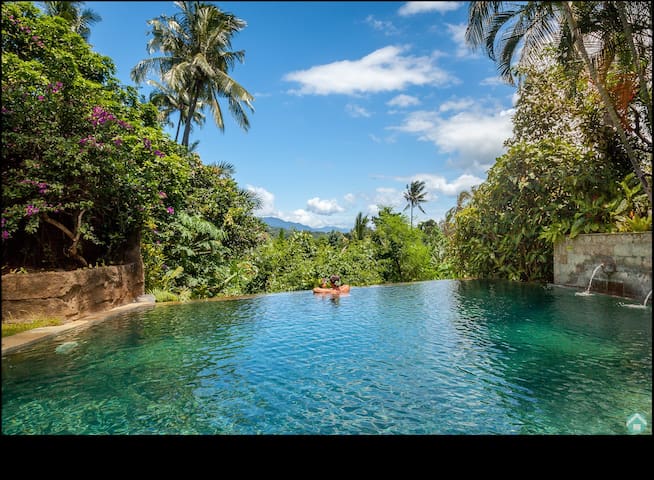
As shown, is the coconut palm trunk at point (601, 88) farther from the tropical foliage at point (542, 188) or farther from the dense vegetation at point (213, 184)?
Answer: the tropical foliage at point (542, 188)

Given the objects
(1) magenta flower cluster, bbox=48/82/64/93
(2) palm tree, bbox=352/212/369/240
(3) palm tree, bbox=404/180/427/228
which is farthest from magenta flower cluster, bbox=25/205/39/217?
(3) palm tree, bbox=404/180/427/228

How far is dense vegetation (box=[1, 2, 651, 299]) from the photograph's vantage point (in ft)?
15.8

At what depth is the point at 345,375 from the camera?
4.23 metres

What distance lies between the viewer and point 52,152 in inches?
227

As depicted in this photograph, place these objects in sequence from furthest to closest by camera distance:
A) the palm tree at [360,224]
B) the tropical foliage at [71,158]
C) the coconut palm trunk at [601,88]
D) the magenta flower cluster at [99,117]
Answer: the palm tree at [360,224]
the magenta flower cluster at [99,117]
the tropical foliage at [71,158]
the coconut palm trunk at [601,88]

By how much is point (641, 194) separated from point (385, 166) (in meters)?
2.81

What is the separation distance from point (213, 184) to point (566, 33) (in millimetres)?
12336

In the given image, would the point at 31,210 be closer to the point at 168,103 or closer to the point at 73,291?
the point at 73,291

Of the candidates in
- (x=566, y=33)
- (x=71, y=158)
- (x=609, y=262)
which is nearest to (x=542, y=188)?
(x=566, y=33)

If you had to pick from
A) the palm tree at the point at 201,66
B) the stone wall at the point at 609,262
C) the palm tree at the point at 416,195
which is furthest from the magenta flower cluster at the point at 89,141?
the palm tree at the point at 416,195

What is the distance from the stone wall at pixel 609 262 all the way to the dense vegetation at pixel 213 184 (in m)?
0.31

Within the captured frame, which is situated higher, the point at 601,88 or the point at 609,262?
the point at 601,88

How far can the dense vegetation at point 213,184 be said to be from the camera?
4.80 m

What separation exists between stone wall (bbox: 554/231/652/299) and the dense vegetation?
305mm
